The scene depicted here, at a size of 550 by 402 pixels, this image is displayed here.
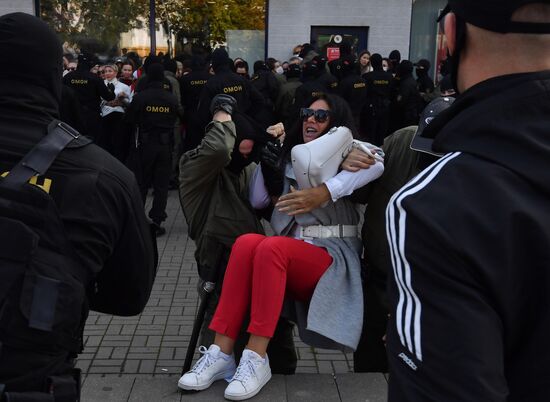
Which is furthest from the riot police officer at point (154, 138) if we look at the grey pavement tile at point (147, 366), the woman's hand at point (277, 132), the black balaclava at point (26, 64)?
the black balaclava at point (26, 64)

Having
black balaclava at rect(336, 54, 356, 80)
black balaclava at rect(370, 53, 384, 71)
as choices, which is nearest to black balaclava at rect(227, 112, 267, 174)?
black balaclava at rect(336, 54, 356, 80)

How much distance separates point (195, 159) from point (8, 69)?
1.85 m

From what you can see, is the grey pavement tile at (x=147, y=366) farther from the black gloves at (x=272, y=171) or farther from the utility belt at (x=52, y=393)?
the utility belt at (x=52, y=393)

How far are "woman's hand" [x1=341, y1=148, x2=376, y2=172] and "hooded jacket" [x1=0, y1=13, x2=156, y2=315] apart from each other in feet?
5.29

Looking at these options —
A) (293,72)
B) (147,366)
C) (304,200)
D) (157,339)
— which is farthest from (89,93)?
(304,200)

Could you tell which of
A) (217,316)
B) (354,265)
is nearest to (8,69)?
(217,316)

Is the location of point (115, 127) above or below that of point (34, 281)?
below

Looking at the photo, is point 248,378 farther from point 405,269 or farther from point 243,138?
point 405,269

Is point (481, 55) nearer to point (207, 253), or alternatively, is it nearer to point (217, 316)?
point (217, 316)

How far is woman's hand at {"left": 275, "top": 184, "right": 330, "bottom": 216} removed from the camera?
356 cm

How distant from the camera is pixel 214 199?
387 centimetres

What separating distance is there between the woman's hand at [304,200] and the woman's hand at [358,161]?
0.17 m

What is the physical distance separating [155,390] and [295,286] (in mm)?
888

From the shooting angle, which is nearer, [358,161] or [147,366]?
[358,161]
